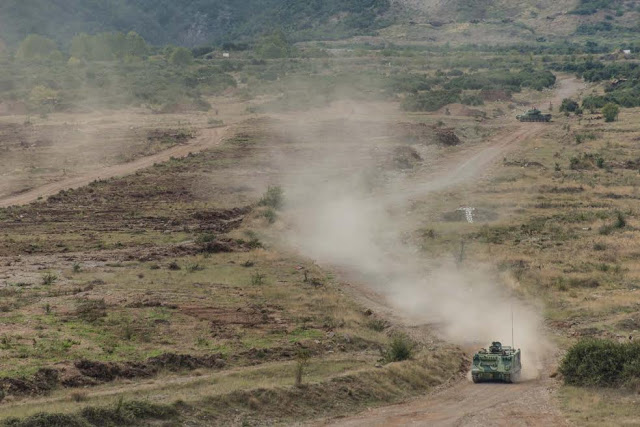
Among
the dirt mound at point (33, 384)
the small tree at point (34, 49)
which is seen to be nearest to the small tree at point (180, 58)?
the small tree at point (34, 49)

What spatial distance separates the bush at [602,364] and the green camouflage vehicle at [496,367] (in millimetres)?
1667

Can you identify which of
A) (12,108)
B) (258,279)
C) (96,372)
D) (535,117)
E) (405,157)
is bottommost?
(96,372)

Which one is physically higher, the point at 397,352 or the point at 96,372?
the point at 397,352

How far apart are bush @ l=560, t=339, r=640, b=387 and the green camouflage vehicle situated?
5.47 ft

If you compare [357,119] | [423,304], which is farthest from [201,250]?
[357,119]

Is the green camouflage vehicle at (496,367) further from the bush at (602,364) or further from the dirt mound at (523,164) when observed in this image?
the dirt mound at (523,164)

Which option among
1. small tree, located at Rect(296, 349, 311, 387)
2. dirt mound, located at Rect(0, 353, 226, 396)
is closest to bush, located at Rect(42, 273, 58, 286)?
dirt mound, located at Rect(0, 353, 226, 396)

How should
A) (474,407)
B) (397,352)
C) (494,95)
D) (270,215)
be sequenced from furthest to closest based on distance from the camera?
(494,95) → (270,215) → (397,352) → (474,407)

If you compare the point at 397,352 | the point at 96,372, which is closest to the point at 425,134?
the point at 397,352

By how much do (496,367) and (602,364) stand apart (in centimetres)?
341

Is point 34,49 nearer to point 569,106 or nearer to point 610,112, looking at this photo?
point 569,106

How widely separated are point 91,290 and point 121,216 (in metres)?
21.7

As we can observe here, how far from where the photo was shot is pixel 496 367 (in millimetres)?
36094

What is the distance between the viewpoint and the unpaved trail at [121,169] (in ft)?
236
